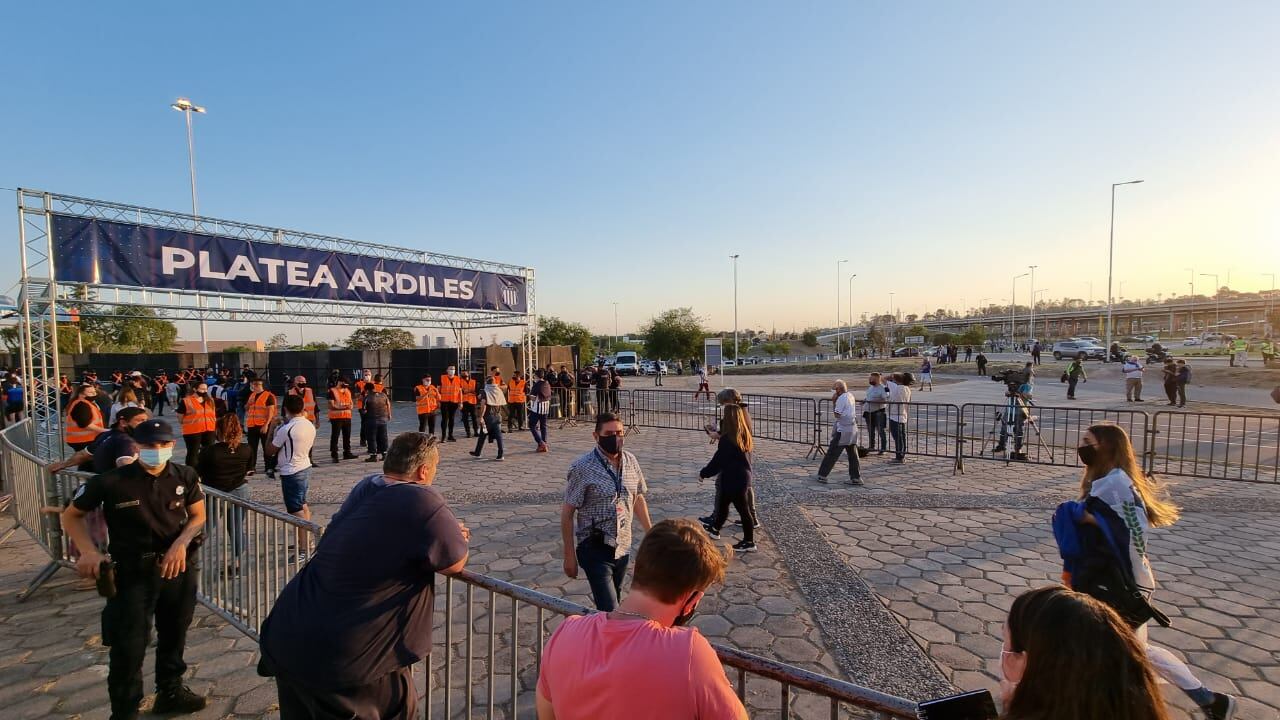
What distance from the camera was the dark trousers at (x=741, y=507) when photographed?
5703 mm

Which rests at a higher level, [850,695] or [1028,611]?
[1028,611]

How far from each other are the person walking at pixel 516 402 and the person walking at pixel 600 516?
11.0m

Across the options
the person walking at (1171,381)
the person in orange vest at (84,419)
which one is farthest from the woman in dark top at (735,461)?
the person walking at (1171,381)

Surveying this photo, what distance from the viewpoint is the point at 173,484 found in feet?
11.0

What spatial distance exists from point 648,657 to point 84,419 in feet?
25.6

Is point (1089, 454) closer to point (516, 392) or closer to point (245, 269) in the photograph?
point (516, 392)

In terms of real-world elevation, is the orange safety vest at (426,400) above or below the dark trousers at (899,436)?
above

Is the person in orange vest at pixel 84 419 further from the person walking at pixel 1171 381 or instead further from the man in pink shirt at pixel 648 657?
the person walking at pixel 1171 381

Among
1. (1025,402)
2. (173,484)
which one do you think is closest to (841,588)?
(173,484)

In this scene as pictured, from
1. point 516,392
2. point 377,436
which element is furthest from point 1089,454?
point 516,392

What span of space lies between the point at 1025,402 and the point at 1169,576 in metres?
6.05

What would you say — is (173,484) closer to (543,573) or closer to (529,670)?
(529,670)

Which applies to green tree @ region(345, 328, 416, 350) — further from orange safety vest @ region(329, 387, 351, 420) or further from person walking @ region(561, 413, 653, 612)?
person walking @ region(561, 413, 653, 612)

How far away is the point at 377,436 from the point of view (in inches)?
416
